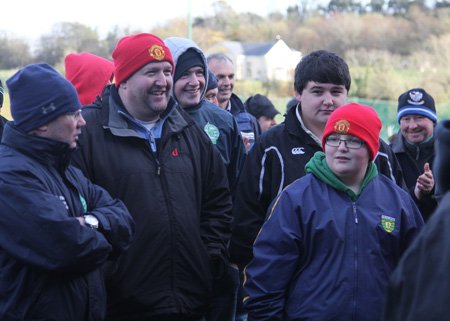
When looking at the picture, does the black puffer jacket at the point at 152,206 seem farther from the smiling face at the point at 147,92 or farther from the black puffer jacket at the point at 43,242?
the black puffer jacket at the point at 43,242

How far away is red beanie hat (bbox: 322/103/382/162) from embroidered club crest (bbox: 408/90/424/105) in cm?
244

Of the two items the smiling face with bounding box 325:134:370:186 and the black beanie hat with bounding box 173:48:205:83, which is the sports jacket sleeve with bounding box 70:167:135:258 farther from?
the black beanie hat with bounding box 173:48:205:83

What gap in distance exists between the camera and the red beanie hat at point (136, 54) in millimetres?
3986

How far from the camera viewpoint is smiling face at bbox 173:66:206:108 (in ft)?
16.6

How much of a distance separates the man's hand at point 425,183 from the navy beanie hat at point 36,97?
9.98ft

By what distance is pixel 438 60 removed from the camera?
36281 millimetres

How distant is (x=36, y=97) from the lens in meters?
3.17

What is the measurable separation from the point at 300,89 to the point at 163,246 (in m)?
1.47

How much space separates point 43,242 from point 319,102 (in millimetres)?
2108

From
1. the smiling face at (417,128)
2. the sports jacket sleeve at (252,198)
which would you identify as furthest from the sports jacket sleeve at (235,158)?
the smiling face at (417,128)

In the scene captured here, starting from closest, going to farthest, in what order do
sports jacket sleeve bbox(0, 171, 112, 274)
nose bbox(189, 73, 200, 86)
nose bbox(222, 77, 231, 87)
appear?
sports jacket sleeve bbox(0, 171, 112, 274), nose bbox(189, 73, 200, 86), nose bbox(222, 77, 231, 87)

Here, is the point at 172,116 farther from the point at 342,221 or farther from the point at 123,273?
the point at 342,221

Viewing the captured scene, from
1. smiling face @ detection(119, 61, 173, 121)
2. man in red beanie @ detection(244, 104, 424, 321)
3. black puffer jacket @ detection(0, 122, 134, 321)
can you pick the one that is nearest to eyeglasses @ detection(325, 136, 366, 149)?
man in red beanie @ detection(244, 104, 424, 321)

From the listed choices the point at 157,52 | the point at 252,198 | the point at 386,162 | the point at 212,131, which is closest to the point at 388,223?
the point at 386,162
